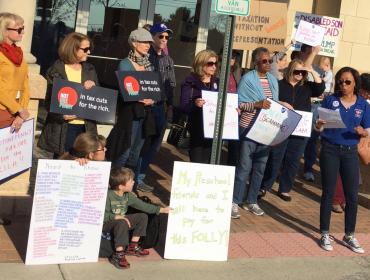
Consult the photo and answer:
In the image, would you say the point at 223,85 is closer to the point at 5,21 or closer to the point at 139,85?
the point at 139,85

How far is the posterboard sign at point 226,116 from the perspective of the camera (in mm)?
5973

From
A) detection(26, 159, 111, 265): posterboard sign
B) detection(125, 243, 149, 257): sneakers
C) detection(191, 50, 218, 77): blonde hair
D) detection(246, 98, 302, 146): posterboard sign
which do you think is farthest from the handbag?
detection(26, 159, 111, 265): posterboard sign

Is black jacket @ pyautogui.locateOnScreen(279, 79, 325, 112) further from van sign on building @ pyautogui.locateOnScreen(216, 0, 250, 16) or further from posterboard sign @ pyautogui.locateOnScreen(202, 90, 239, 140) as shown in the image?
van sign on building @ pyautogui.locateOnScreen(216, 0, 250, 16)

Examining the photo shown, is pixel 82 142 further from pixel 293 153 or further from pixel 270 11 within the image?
pixel 270 11

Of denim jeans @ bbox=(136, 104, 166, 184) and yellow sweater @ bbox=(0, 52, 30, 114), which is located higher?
yellow sweater @ bbox=(0, 52, 30, 114)

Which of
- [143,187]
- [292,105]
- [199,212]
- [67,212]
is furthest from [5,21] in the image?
[292,105]

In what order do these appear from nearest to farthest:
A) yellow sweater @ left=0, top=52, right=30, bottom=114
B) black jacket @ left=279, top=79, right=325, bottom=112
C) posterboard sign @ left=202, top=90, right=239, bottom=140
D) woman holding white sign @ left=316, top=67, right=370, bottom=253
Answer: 1. yellow sweater @ left=0, top=52, right=30, bottom=114
2. woman holding white sign @ left=316, top=67, right=370, bottom=253
3. posterboard sign @ left=202, top=90, right=239, bottom=140
4. black jacket @ left=279, top=79, right=325, bottom=112

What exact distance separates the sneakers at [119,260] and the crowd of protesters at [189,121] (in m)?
0.02

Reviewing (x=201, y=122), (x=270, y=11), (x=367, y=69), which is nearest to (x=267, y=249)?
(x=201, y=122)

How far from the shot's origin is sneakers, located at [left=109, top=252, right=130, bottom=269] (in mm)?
4738

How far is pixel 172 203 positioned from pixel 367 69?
27.9 feet

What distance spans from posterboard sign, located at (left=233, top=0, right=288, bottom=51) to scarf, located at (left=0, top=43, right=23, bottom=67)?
425 cm

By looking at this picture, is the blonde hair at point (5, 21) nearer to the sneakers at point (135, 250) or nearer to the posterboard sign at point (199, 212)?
the posterboard sign at point (199, 212)

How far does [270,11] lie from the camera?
8719mm
